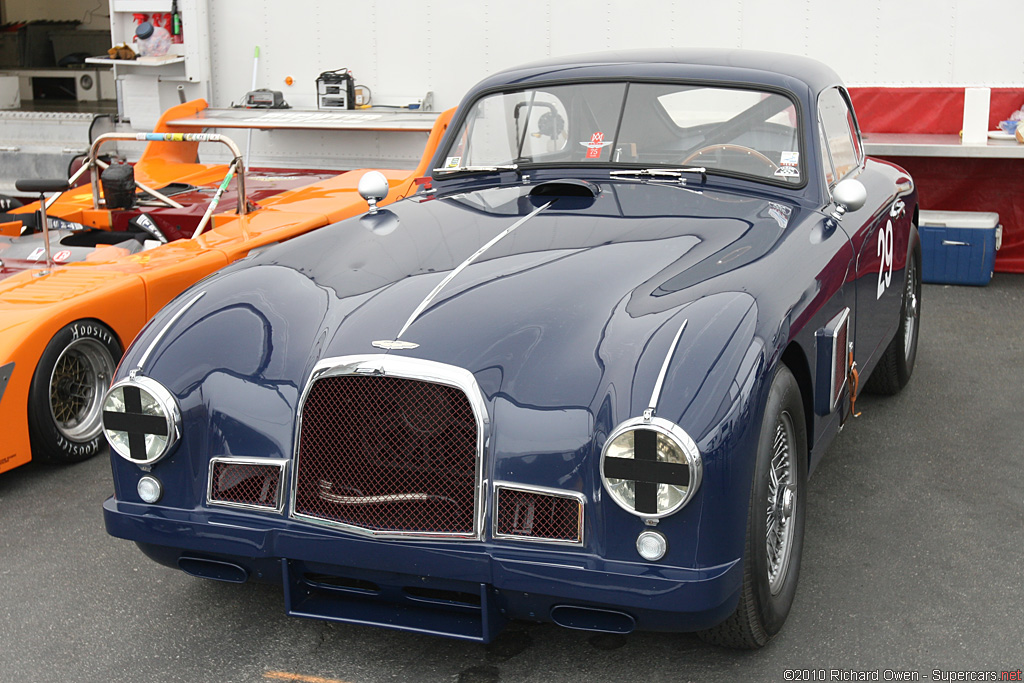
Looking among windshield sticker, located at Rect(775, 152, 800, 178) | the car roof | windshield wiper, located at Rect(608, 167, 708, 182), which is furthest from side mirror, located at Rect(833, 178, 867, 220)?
the car roof

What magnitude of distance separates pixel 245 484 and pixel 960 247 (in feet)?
19.9

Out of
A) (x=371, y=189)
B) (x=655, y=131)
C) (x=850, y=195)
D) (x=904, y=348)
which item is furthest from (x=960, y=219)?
(x=371, y=189)

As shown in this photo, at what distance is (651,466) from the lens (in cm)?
236

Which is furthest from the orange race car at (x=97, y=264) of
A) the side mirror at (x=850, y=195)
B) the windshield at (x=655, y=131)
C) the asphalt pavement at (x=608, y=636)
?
the side mirror at (x=850, y=195)

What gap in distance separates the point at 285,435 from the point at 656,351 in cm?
97

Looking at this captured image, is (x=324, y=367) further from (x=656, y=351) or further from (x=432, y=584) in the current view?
(x=656, y=351)

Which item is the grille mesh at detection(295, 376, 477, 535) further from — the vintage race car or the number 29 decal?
the number 29 decal

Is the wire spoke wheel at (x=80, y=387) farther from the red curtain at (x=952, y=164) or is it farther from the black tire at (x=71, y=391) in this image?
the red curtain at (x=952, y=164)

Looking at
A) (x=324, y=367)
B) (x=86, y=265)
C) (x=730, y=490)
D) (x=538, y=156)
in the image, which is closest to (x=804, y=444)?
(x=730, y=490)

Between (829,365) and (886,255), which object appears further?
(886,255)

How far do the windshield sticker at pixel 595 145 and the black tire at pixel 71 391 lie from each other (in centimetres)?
217

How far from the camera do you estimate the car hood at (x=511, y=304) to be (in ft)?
8.38

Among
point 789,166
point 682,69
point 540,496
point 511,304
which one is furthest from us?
point 682,69

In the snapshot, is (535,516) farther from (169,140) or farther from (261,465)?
(169,140)
